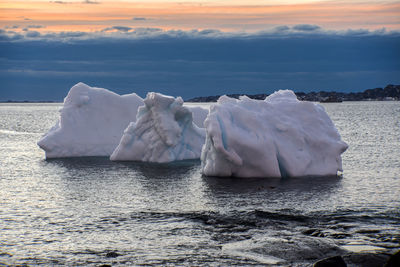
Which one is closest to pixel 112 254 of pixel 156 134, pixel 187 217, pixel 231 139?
pixel 187 217

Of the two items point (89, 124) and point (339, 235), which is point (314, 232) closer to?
point (339, 235)

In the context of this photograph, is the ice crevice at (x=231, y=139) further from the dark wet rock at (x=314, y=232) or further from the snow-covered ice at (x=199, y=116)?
the dark wet rock at (x=314, y=232)

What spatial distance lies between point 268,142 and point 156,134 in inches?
284

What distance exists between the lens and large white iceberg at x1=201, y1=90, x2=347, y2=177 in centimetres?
2019

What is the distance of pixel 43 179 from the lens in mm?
21375

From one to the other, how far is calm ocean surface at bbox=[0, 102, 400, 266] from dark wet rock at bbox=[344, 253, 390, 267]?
68cm

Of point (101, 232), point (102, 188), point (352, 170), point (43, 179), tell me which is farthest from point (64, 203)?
point (352, 170)

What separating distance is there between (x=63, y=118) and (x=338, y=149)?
1498 centimetres

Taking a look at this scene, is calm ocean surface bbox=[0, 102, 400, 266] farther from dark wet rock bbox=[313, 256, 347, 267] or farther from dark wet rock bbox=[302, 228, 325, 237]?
dark wet rock bbox=[313, 256, 347, 267]

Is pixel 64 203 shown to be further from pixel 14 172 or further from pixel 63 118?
pixel 63 118

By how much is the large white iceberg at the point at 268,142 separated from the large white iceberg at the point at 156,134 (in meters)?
4.19

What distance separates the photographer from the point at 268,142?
2047cm

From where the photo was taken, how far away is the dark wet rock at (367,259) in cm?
997

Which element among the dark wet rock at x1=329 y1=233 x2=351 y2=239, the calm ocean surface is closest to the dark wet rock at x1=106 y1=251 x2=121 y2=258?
the calm ocean surface
